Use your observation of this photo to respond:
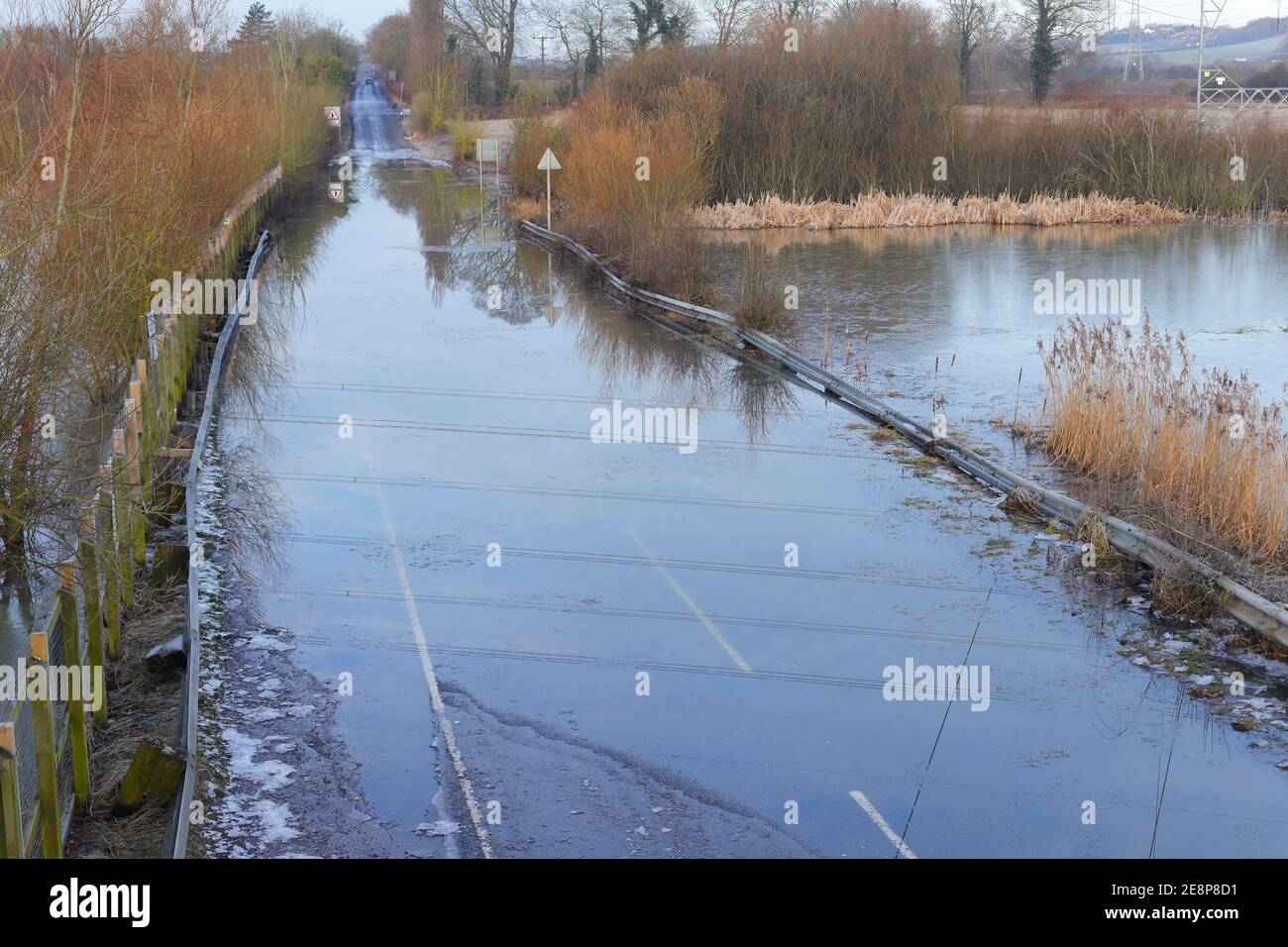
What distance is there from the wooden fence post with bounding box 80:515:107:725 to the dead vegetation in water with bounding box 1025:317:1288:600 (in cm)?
772

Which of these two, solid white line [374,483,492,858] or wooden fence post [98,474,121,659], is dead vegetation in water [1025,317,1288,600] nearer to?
solid white line [374,483,492,858]

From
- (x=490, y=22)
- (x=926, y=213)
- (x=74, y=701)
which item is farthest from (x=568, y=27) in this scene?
(x=74, y=701)

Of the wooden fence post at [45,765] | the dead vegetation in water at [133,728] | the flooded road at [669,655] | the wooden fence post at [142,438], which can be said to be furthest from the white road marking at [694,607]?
the wooden fence post at [45,765]

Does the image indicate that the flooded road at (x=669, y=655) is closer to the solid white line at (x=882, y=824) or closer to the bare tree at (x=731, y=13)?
the solid white line at (x=882, y=824)

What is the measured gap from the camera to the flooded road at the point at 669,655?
302 inches

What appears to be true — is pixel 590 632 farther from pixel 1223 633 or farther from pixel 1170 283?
pixel 1170 283

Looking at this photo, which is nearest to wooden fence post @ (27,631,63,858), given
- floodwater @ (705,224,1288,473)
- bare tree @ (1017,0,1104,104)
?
floodwater @ (705,224,1288,473)

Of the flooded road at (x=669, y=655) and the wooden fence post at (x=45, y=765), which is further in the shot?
the flooded road at (x=669, y=655)

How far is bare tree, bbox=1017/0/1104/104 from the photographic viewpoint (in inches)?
2640

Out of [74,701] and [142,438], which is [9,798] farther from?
Answer: [142,438]

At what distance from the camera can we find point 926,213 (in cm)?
4125

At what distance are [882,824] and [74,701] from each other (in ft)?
14.3

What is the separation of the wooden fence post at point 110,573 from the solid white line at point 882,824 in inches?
193

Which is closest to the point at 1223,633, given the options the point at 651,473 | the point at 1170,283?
the point at 651,473
